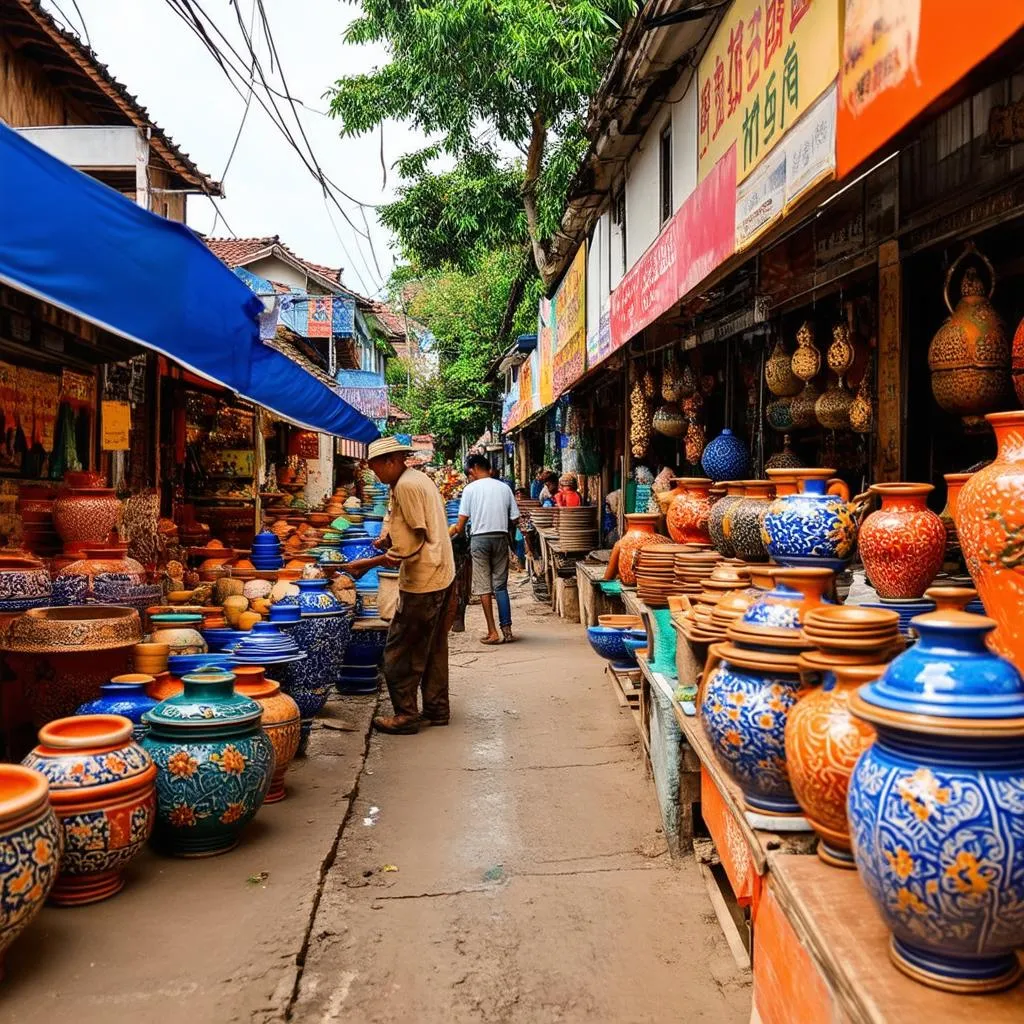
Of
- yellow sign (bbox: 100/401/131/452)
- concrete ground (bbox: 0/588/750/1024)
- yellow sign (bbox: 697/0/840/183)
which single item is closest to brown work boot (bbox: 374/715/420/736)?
concrete ground (bbox: 0/588/750/1024)

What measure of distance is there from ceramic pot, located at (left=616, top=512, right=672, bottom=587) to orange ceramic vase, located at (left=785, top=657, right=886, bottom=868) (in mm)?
3759

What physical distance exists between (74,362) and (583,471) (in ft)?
22.6

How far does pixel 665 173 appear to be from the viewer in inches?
248

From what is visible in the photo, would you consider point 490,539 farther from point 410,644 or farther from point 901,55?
point 901,55

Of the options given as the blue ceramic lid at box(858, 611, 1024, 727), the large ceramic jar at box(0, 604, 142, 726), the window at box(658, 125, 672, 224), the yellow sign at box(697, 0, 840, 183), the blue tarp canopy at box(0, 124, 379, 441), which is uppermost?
the window at box(658, 125, 672, 224)

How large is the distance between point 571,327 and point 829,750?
830cm

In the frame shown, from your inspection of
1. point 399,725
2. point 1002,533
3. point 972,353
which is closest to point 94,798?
point 1002,533

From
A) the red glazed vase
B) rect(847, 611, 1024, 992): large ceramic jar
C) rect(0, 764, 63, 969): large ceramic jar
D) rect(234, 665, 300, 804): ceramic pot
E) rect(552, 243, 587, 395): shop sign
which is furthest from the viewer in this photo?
rect(552, 243, 587, 395): shop sign

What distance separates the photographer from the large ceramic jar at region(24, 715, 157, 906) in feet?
10.3

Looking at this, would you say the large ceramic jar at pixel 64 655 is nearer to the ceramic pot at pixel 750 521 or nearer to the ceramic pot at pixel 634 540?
the ceramic pot at pixel 750 521

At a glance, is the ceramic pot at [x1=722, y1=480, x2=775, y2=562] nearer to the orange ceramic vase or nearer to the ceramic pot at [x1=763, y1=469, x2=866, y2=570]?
the ceramic pot at [x1=763, y1=469, x2=866, y2=570]

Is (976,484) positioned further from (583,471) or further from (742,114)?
(583,471)

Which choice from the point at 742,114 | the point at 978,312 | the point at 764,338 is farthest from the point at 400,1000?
the point at 764,338

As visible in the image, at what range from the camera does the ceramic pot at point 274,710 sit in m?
4.27
